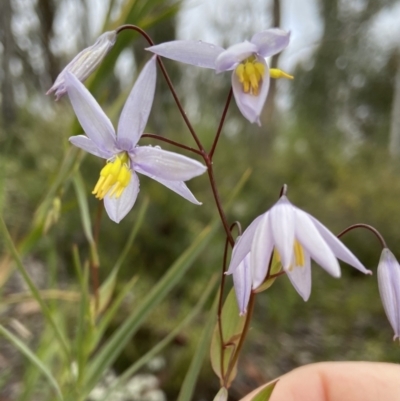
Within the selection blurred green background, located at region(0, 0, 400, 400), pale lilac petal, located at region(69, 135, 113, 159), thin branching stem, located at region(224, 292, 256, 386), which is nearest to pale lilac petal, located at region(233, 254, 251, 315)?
thin branching stem, located at region(224, 292, 256, 386)

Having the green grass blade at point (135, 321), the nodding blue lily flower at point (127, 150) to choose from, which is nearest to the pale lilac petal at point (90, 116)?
the nodding blue lily flower at point (127, 150)

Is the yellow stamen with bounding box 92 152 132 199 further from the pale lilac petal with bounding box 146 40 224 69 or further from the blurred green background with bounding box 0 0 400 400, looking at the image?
the blurred green background with bounding box 0 0 400 400

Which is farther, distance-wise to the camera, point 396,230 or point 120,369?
point 396,230

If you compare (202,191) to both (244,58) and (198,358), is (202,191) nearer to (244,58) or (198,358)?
(198,358)

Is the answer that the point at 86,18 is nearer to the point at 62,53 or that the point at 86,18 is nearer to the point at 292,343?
the point at 62,53

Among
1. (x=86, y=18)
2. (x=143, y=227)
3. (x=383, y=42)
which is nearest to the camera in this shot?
(x=143, y=227)

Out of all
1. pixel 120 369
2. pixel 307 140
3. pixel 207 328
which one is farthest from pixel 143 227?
pixel 307 140

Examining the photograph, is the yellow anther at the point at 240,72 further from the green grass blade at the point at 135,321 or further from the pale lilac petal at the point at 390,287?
the green grass blade at the point at 135,321
